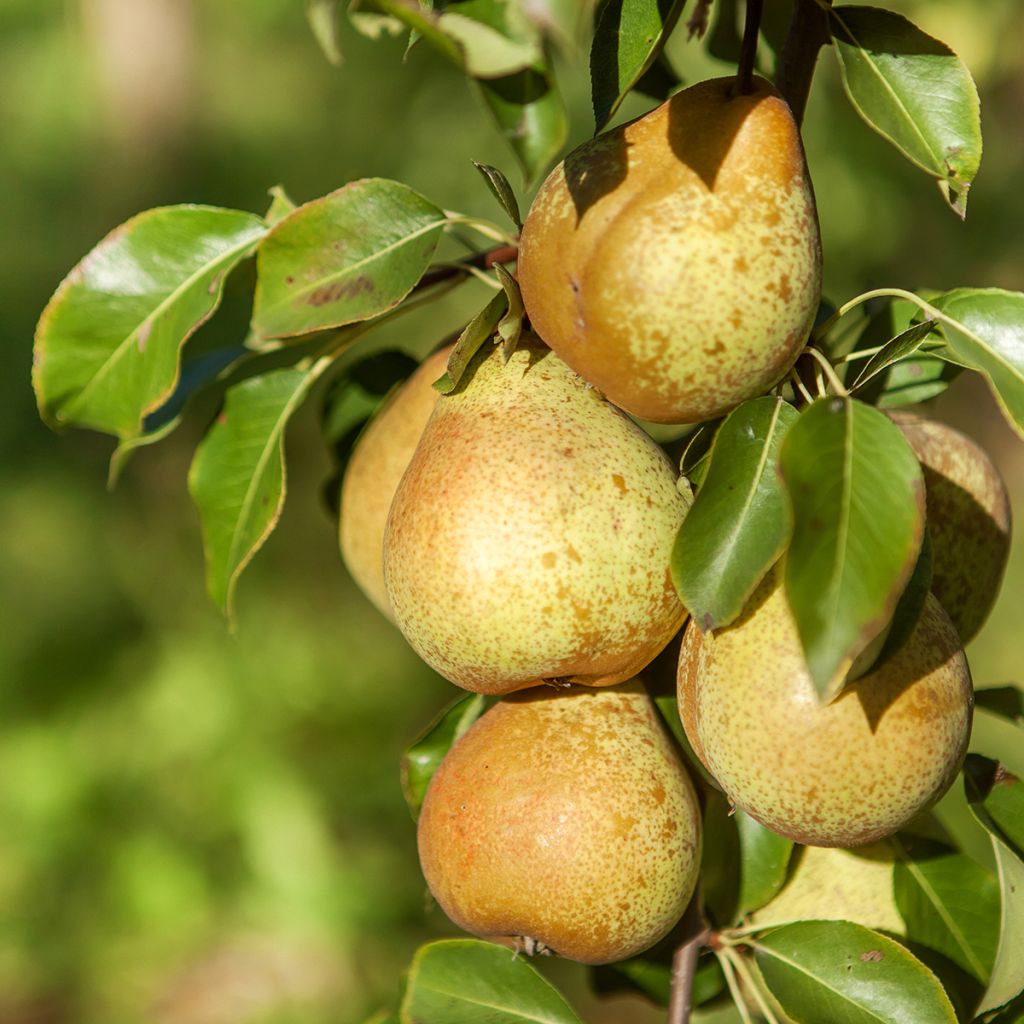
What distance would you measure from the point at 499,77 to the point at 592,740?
1.67 ft

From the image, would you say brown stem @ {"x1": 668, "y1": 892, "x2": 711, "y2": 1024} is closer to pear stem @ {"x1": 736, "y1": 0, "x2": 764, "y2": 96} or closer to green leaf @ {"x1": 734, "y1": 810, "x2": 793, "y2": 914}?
green leaf @ {"x1": 734, "y1": 810, "x2": 793, "y2": 914}

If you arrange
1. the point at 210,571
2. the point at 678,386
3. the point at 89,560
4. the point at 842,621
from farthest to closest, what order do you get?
the point at 89,560
the point at 210,571
the point at 678,386
the point at 842,621

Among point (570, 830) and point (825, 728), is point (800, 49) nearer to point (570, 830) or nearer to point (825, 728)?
point (825, 728)

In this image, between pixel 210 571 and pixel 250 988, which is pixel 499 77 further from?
pixel 250 988

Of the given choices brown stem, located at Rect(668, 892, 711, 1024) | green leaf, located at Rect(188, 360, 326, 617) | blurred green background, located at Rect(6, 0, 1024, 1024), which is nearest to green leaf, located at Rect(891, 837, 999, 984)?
brown stem, located at Rect(668, 892, 711, 1024)

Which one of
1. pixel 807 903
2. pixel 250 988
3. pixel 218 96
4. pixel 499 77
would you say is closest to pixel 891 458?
pixel 499 77

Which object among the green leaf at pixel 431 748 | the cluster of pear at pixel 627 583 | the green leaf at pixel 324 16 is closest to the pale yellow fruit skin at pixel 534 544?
the cluster of pear at pixel 627 583

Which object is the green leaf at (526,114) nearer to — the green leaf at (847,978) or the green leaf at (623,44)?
the green leaf at (623,44)

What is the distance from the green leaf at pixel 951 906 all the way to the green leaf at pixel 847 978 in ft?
0.33

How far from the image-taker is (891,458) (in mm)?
659

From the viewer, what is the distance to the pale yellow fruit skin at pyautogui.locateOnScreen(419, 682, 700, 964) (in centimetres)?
86

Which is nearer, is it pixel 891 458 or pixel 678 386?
pixel 891 458

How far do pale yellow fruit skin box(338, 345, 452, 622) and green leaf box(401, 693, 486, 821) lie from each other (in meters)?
0.12

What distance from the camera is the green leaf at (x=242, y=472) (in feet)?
3.22
